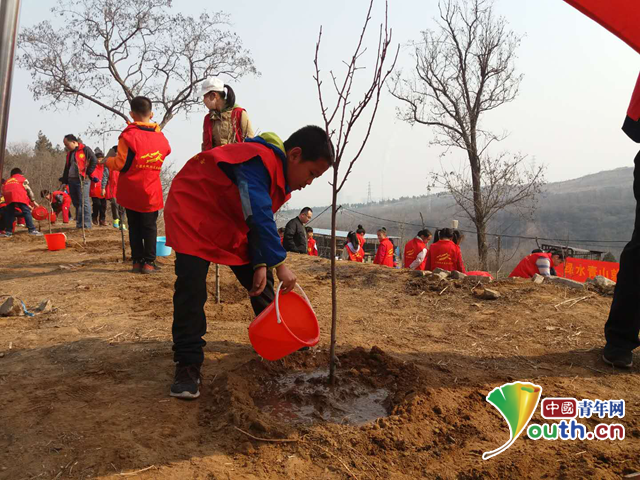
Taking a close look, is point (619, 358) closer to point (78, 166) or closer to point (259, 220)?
point (259, 220)

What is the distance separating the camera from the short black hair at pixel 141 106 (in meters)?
4.86

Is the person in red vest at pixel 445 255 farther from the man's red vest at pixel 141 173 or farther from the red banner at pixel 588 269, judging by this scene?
the red banner at pixel 588 269

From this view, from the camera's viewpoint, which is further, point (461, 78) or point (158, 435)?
point (461, 78)

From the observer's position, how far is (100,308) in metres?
3.89

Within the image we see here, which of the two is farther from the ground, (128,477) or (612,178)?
(612,178)

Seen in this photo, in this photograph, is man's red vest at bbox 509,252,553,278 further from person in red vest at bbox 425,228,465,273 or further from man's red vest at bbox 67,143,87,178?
man's red vest at bbox 67,143,87,178

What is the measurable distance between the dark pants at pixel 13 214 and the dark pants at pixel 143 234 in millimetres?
6176

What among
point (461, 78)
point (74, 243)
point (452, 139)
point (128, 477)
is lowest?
point (128, 477)

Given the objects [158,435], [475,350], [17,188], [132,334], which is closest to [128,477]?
[158,435]

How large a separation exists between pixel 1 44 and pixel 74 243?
7635mm

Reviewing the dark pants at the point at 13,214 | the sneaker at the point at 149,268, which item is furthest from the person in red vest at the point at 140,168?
the dark pants at the point at 13,214

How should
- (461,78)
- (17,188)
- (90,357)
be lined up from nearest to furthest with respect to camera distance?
(90,357)
(17,188)
(461,78)

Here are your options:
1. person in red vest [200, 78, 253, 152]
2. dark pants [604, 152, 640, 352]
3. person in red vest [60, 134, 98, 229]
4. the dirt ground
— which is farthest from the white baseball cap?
person in red vest [60, 134, 98, 229]

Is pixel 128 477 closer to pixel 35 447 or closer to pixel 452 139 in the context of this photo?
pixel 35 447
